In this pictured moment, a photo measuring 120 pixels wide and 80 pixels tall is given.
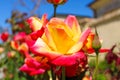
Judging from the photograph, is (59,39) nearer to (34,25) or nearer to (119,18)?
(34,25)

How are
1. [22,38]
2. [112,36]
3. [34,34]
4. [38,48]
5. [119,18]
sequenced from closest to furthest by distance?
[38,48]
[34,34]
[22,38]
[119,18]
[112,36]

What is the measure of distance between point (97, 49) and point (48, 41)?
112 mm

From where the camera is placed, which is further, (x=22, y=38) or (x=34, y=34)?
(x=22, y=38)

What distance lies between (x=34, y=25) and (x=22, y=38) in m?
2.60

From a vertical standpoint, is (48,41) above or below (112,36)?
above

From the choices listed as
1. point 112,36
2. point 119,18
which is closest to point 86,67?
point 119,18

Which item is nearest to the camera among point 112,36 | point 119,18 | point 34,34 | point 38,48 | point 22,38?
point 38,48

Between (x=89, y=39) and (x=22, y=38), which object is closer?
(x=89, y=39)

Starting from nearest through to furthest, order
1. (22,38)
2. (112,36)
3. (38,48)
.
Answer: (38,48)
(22,38)
(112,36)

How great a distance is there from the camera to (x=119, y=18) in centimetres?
906

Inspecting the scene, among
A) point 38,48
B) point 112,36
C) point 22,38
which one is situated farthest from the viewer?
point 112,36

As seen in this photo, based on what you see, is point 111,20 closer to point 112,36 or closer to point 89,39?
point 112,36

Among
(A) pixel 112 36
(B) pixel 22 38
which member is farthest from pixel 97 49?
(A) pixel 112 36

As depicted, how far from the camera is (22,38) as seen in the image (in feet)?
11.8
